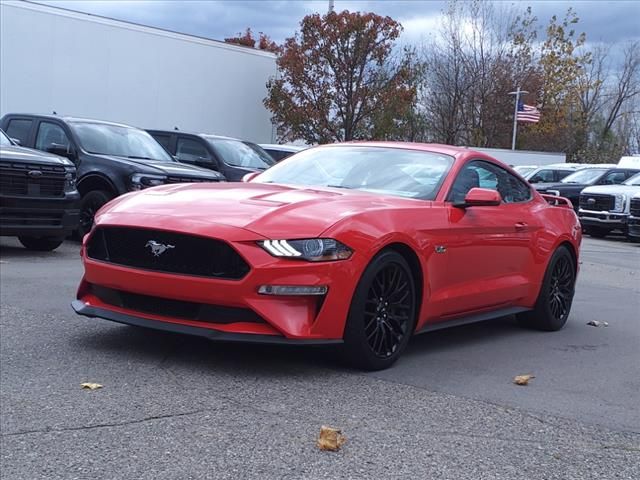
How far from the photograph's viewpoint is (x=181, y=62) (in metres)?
32.3

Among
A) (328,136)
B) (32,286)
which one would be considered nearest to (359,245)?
(32,286)

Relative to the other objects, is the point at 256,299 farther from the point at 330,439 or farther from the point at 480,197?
the point at 480,197

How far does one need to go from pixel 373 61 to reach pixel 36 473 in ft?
114

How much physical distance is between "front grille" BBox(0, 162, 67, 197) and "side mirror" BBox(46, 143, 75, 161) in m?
1.90

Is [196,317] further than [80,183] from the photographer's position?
No

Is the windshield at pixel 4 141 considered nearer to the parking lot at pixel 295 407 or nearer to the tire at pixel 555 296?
the parking lot at pixel 295 407

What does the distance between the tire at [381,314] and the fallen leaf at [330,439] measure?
1147 millimetres

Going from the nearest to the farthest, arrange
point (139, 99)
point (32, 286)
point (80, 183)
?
1. point (32, 286)
2. point (80, 183)
3. point (139, 99)

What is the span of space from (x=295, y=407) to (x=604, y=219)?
1859cm

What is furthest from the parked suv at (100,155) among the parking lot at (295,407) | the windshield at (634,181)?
the windshield at (634,181)

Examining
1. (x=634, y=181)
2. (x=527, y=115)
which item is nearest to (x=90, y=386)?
Result: (x=634, y=181)

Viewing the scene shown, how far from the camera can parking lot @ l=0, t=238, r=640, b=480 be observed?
13.3ft

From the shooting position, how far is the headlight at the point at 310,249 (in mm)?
5242

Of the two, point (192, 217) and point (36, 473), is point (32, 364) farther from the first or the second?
point (36, 473)
